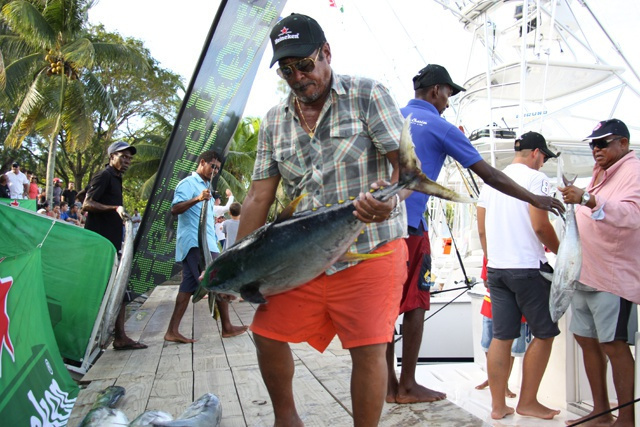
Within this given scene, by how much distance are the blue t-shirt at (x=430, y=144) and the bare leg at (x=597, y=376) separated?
147 centimetres

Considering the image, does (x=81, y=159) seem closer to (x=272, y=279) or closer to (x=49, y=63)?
(x=49, y=63)

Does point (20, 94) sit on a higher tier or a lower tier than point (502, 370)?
higher

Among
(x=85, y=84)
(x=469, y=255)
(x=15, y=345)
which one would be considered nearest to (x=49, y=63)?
(x=85, y=84)

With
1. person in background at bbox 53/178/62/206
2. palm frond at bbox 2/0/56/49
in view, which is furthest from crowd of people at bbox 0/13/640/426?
palm frond at bbox 2/0/56/49

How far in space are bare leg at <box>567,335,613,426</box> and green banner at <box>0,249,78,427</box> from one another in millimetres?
3234

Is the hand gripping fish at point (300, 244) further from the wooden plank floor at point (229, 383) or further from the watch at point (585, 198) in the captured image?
the watch at point (585, 198)

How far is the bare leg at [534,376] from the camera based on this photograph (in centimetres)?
354

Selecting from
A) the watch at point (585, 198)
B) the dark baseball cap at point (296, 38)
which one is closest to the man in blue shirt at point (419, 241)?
the watch at point (585, 198)

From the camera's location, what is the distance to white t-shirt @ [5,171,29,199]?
13.5 m

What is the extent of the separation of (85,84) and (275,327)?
2175 cm

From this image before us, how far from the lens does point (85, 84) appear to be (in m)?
21.1

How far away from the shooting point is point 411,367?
310 centimetres

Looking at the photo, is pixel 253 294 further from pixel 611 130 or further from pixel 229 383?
pixel 611 130

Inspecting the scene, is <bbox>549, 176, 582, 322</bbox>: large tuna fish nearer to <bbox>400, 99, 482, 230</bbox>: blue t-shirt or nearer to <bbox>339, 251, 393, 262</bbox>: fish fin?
<bbox>400, 99, 482, 230</bbox>: blue t-shirt
